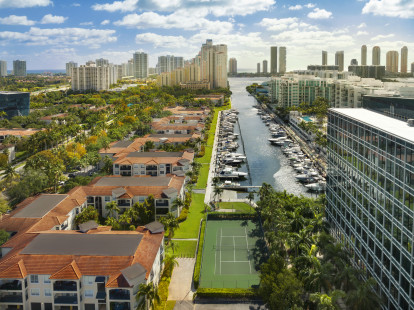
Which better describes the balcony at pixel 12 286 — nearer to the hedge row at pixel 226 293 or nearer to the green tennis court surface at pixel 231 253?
the hedge row at pixel 226 293

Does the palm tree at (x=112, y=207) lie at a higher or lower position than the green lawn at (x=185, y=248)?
higher

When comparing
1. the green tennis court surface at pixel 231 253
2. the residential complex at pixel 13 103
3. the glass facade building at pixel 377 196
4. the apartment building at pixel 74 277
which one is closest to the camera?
the glass facade building at pixel 377 196

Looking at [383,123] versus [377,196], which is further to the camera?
[383,123]

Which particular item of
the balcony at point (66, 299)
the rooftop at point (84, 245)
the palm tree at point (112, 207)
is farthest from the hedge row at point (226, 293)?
the palm tree at point (112, 207)

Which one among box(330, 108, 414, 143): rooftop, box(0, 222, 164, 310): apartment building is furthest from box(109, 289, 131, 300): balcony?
box(330, 108, 414, 143): rooftop

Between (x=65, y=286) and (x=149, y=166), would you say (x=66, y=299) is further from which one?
(x=149, y=166)

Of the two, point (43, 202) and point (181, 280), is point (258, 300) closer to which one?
point (181, 280)

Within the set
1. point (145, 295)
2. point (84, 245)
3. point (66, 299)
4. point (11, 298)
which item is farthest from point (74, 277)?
point (145, 295)
